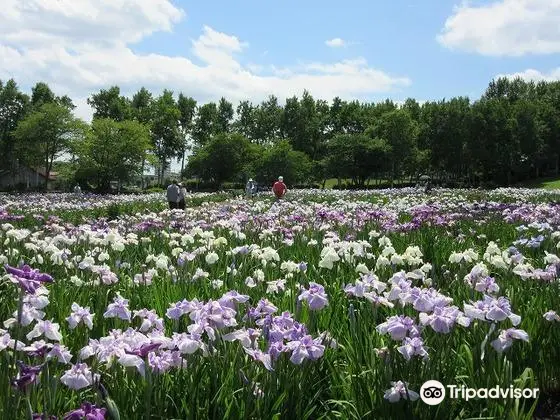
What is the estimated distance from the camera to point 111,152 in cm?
5134

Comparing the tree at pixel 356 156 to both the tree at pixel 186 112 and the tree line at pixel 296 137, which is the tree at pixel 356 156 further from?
the tree at pixel 186 112

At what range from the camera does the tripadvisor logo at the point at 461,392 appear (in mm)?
2588

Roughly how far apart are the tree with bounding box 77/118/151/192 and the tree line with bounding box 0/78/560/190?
0.34 feet

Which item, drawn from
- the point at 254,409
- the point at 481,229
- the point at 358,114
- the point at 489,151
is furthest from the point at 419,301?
the point at 358,114

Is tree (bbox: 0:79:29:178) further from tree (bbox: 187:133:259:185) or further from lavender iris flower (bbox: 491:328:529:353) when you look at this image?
lavender iris flower (bbox: 491:328:529:353)

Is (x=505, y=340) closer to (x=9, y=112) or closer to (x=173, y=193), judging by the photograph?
(x=173, y=193)

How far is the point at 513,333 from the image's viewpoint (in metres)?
2.67

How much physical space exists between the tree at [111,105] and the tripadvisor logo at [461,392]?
78.9 metres

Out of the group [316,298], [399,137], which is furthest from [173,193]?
[399,137]

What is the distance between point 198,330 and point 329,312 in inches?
64.7

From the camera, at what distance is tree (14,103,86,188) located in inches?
2044

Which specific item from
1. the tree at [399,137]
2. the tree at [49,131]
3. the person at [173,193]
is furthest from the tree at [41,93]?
the person at [173,193]

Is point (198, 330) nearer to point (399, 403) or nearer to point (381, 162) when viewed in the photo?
point (399, 403)

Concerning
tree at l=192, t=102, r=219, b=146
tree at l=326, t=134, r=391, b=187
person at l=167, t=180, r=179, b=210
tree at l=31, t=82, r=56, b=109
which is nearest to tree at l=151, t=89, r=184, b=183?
tree at l=192, t=102, r=219, b=146
